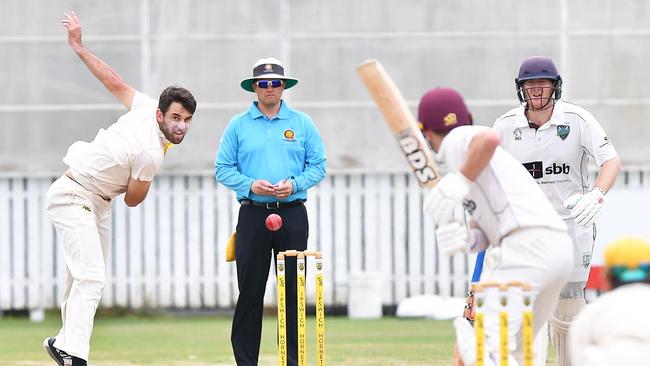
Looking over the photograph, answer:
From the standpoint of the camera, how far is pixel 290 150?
26.8 ft

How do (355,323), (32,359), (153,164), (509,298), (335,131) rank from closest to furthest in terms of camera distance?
(509,298) < (153,164) < (32,359) < (355,323) < (335,131)

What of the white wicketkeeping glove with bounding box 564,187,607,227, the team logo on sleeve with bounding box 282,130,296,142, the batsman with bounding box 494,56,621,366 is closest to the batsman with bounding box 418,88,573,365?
the white wicketkeeping glove with bounding box 564,187,607,227

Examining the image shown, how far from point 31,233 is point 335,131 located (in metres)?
3.28

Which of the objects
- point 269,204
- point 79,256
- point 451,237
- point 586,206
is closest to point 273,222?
point 269,204

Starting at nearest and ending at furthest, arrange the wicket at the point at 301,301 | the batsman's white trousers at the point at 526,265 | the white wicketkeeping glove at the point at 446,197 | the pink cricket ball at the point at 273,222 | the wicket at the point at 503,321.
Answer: the wicket at the point at 503,321
the white wicketkeeping glove at the point at 446,197
the batsman's white trousers at the point at 526,265
the wicket at the point at 301,301
the pink cricket ball at the point at 273,222

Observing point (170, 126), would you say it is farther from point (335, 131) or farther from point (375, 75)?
point (335, 131)

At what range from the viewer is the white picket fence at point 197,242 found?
1497cm

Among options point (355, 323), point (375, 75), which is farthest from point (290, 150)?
point (355, 323)

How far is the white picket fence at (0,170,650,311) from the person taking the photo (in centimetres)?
1497

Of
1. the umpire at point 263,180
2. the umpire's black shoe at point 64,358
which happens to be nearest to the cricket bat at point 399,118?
the umpire at point 263,180

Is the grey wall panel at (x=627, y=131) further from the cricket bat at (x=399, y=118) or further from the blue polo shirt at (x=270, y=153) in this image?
the cricket bat at (x=399, y=118)

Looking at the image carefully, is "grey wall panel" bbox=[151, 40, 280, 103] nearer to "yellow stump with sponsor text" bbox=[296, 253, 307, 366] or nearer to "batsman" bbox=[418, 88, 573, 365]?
"yellow stump with sponsor text" bbox=[296, 253, 307, 366]

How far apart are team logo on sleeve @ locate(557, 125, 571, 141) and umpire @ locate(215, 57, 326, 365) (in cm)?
143

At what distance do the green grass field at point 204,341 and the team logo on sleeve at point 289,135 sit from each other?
1844 millimetres
